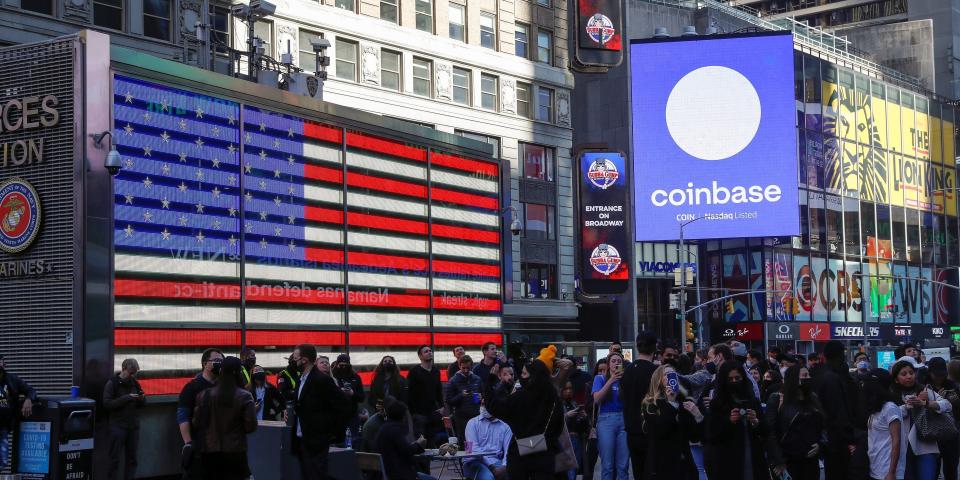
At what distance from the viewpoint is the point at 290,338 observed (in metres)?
21.0

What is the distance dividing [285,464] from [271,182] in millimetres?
6917

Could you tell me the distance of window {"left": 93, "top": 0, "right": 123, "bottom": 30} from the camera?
130ft

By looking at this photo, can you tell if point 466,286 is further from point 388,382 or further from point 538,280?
point 538,280

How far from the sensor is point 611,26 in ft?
203

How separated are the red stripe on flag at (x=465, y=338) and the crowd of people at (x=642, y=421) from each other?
7650 millimetres

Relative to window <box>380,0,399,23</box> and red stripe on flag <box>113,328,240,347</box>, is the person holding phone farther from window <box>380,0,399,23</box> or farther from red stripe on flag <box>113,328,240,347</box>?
window <box>380,0,399,23</box>

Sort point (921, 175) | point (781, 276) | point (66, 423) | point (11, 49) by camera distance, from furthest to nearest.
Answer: point (921, 175)
point (781, 276)
point (11, 49)
point (66, 423)

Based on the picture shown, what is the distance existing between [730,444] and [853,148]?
89965mm

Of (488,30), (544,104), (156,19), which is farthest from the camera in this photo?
(544,104)

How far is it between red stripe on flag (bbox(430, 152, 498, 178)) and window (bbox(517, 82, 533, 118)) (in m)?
33.7

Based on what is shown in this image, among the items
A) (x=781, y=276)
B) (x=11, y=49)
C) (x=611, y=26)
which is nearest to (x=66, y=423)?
(x=11, y=49)

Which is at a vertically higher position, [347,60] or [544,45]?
[544,45]

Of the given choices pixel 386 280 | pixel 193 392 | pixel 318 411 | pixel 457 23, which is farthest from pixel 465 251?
pixel 457 23

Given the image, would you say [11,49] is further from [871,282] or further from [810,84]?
[871,282]
